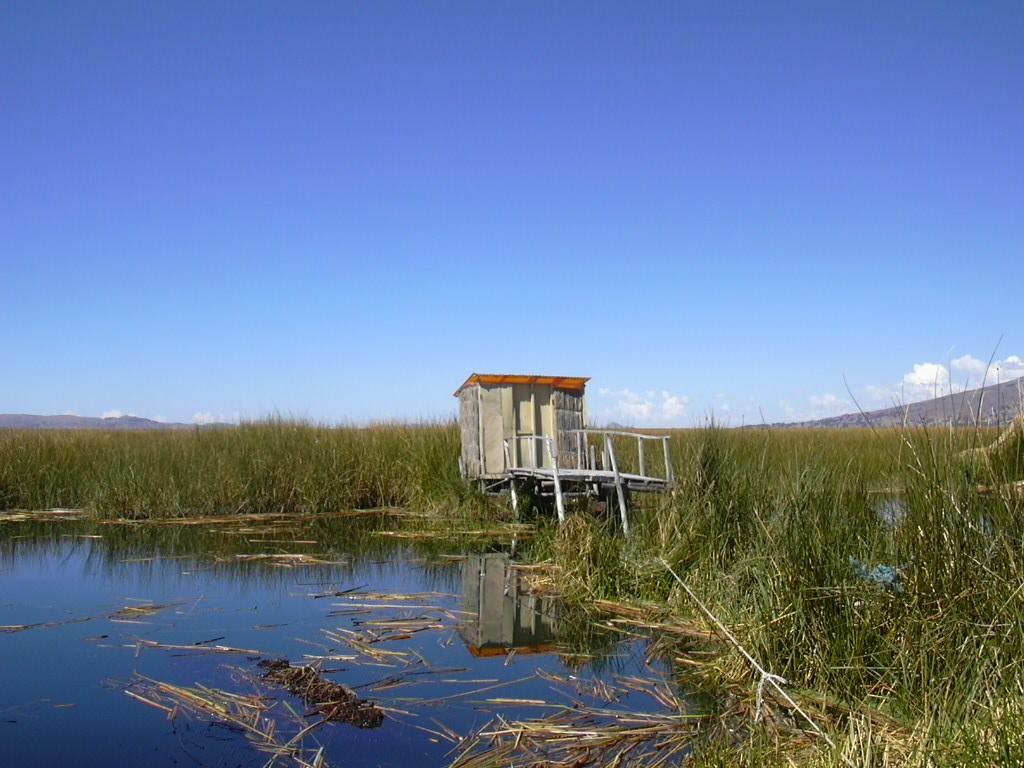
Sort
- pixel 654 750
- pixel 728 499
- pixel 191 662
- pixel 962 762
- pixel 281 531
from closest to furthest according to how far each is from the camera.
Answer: pixel 962 762 → pixel 654 750 → pixel 191 662 → pixel 728 499 → pixel 281 531

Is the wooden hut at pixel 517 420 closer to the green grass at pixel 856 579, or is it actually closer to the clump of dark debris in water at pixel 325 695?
the green grass at pixel 856 579

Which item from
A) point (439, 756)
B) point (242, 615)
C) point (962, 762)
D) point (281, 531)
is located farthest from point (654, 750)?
point (281, 531)

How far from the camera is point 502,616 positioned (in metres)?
9.38

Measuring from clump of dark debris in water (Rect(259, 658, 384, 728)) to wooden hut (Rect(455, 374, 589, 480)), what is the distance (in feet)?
30.6

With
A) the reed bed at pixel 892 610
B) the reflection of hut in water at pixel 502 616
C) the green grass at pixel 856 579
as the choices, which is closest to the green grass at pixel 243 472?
the reflection of hut in water at pixel 502 616

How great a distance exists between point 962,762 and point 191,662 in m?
5.76

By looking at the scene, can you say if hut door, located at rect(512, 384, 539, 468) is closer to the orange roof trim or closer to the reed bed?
the orange roof trim

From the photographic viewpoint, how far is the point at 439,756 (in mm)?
5477

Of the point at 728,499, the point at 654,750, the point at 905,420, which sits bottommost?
the point at 654,750

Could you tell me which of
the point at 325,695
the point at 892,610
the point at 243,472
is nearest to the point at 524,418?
the point at 243,472

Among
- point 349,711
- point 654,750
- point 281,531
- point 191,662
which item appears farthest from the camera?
point 281,531

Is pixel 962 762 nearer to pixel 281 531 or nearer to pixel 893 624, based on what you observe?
pixel 893 624

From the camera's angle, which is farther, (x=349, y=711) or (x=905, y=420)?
(x=349, y=711)

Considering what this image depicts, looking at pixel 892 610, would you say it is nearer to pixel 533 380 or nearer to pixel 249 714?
pixel 249 714
